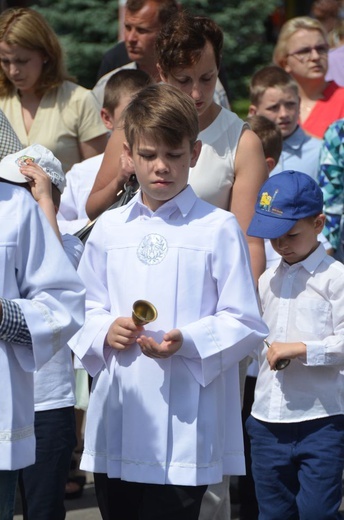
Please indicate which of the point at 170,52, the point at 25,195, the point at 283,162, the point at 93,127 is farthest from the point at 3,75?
the point at 25,195

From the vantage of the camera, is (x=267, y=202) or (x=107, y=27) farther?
(x=107, y=27)

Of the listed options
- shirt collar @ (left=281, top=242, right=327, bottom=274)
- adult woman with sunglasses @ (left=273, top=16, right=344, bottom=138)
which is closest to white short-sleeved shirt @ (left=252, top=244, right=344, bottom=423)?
shirt collar @ (left=281, top=242, right=327, bottom=274)

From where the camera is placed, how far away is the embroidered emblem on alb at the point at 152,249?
13.7 feet

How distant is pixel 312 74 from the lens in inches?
323

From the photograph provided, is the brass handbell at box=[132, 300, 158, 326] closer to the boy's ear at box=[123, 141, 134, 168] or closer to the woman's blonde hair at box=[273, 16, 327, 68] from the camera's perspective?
the boy's ear at box=[123, 141, 134, 168]

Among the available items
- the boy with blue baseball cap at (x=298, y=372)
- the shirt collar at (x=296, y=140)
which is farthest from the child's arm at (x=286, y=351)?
the shirt collar at (x=296, y=140)

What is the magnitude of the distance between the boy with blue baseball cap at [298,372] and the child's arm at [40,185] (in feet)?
2.92

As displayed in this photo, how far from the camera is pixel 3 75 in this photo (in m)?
7.29

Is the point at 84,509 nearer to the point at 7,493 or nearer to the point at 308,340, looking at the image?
the point at 308,340

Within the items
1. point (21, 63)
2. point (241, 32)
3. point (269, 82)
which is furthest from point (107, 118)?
point (241, 32)

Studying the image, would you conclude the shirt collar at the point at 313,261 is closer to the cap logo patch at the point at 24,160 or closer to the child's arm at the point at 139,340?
the child's arm at the point at 139,340

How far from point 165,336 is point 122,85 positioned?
102 inches

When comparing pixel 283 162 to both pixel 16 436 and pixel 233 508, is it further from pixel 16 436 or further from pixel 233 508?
pixel 16 436

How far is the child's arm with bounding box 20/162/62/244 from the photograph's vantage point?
4539 mm
